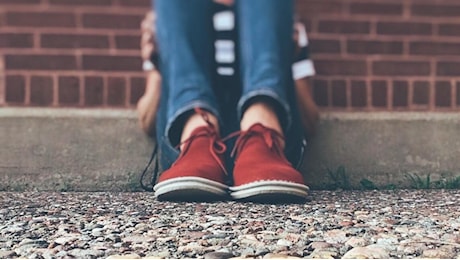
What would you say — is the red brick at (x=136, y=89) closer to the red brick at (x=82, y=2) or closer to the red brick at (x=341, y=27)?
the red brick at (x=82, y=2)

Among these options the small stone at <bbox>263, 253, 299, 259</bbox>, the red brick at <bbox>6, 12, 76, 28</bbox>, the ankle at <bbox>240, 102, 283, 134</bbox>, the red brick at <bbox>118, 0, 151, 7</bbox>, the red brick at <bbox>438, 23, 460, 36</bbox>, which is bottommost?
the small stone at <bbox>263, 253, 299, 259</bbox>

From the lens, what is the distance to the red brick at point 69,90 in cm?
199

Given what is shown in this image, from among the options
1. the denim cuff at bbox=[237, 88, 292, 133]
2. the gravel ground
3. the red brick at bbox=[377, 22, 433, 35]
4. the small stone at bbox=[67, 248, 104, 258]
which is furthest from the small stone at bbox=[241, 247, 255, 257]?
the red brick at bbox=[377, 22, 433, 35]

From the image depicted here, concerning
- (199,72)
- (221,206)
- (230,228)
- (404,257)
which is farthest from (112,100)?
(404,257)

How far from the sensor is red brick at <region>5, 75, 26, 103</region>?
1.98 metres

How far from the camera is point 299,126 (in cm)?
185

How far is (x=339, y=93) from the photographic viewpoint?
2.08 m

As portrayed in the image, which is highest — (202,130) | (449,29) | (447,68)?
(449,29)

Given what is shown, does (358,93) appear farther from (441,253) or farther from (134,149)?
(441,253)

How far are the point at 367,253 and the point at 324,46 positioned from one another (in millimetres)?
1138

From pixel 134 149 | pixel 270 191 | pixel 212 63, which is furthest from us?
pixel 134 149

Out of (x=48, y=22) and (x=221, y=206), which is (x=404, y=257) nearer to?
(x=221, y=206)

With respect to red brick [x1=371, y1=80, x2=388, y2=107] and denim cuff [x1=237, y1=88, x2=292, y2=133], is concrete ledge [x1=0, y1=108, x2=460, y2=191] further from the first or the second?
denim cuff [x1=237, y1=88, x2=292, y2=133]

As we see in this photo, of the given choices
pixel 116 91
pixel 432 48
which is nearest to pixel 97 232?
pixel 116 91
